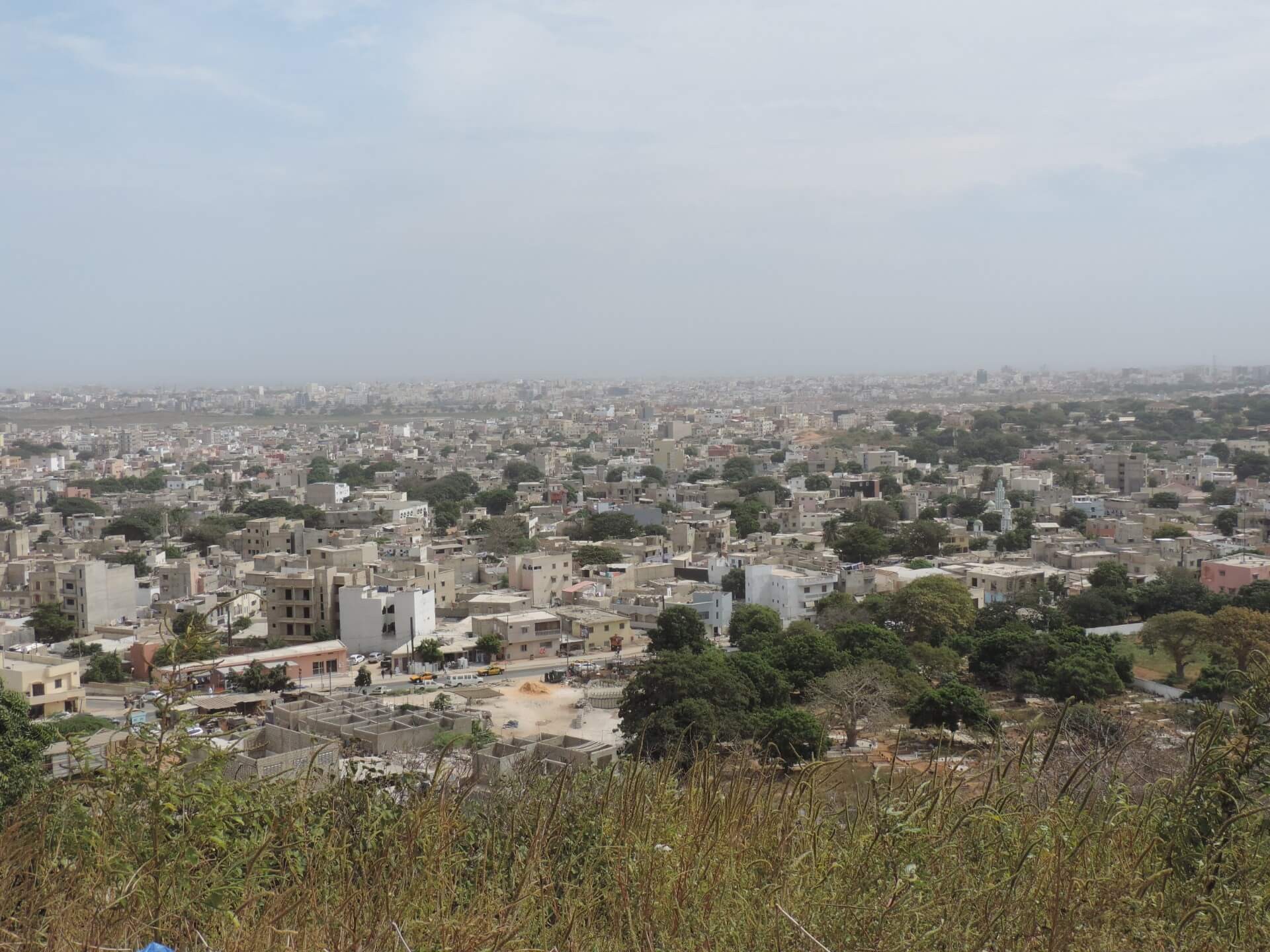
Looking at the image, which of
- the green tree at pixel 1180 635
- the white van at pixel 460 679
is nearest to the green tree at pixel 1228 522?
the green tree at pixel 1180 635

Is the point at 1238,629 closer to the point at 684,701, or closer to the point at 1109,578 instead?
the point at 1109,578

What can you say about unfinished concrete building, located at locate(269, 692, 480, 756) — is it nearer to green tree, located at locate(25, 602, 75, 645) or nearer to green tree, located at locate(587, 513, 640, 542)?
green tree, located at locate(25, 602, 75, 645)

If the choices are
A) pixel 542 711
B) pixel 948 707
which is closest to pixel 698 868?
pixel 948 707

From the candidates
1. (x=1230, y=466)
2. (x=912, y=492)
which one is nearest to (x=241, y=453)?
(x=912, y=492)

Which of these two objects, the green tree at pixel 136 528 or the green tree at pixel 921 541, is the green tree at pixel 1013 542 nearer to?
the green tree at pixel 921 541

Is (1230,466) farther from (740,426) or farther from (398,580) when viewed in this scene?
(398,580)

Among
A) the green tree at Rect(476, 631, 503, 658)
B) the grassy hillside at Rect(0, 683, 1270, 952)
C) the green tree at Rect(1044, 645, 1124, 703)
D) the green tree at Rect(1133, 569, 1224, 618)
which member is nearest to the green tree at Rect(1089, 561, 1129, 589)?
the green tree at Rect(1133, 569, 1224, 618)
